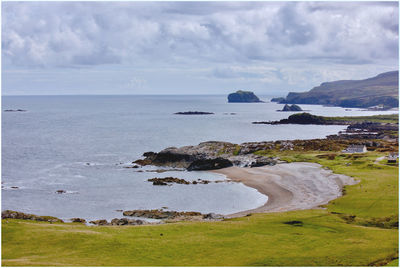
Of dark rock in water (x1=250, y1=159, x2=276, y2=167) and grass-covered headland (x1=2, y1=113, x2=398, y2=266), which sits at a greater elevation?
dark rock in water (x1=250, y1=159, x2=276, y2=167)

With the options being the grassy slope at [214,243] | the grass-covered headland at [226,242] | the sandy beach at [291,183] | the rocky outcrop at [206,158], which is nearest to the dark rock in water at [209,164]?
the rocky outcrop at [206,158]

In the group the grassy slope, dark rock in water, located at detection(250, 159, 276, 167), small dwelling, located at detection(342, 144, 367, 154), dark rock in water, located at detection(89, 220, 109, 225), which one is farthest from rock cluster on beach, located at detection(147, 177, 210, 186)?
small dwelling, located at detection(342, 144, 367, 154)

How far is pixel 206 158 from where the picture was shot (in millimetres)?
123812

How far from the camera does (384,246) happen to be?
45.6 metres

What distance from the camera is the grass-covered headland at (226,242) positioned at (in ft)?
134

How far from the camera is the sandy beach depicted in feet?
247

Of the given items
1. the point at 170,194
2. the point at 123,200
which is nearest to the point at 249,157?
the point at 170,194

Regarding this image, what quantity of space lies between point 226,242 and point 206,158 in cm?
7693

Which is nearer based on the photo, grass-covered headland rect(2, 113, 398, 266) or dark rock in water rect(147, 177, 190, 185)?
grass-covered headland rect(2, 113, 398, 266)

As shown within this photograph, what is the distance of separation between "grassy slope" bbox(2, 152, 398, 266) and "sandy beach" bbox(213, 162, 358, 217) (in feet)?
46.9

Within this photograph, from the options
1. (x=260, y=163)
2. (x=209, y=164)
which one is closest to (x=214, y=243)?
(x=209, y=164)

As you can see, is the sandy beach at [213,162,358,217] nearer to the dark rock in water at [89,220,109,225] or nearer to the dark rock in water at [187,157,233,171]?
the dark rock in water at [187,157,233,171]

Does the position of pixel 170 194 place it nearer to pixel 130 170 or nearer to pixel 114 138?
Result: pixel 130 170

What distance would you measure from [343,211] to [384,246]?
66.9 ft
